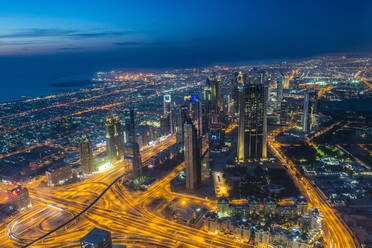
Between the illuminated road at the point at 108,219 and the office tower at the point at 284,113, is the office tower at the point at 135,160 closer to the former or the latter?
the illuminated road at the point at 108,219

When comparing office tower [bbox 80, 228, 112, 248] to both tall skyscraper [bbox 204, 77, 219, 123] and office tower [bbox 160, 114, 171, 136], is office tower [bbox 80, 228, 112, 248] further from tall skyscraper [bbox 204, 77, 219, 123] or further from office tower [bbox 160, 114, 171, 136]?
tall skyscraper [bbox 204, 77, 219, 123]

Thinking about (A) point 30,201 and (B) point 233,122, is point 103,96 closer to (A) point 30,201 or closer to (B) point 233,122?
(B) point 233,122

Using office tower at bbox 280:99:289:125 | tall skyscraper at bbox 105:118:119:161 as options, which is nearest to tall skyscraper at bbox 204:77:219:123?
office tower at bbox 280:99:289:125

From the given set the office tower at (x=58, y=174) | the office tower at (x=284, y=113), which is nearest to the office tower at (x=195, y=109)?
the office tower at (x=284, y=113)

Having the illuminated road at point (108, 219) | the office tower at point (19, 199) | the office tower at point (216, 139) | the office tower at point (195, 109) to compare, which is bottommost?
the illuminated road at point (108, 219)

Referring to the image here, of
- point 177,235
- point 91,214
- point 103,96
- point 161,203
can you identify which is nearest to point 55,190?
point 91,214
